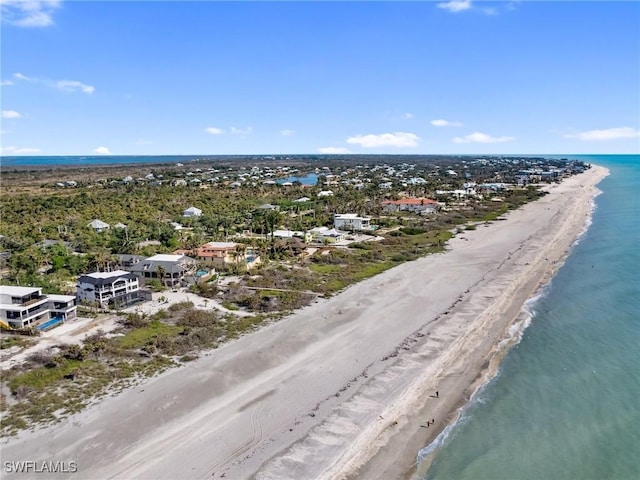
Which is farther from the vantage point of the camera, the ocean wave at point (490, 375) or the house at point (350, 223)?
the house at point (350, 223)

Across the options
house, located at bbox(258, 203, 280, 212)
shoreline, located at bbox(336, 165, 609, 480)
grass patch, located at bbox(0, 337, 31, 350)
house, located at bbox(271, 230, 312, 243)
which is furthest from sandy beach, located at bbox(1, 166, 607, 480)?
house, located at bbox(258, 203, 280, 212)

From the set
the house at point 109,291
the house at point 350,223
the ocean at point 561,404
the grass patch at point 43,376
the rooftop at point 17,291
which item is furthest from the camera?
the house at point 350,223

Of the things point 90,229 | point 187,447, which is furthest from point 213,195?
point 187,447

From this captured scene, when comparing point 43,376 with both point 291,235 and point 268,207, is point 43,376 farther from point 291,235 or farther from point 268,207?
point 268,207

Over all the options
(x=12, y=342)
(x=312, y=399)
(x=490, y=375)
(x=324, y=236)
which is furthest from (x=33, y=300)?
(x=324, y=236)

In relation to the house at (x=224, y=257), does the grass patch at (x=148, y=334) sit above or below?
below

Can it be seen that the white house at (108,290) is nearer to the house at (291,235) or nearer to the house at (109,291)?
the house at (109,291)

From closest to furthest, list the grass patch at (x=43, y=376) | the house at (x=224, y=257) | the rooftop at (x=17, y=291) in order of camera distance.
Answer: the grass patch at (x=43, y=376) → the rooftop at (x=17, y=291) → the house at (x=224, y=257)

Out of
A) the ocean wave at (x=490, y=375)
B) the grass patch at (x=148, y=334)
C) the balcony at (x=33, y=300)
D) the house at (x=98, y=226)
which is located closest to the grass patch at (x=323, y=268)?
the ocean wave at (x=490, y=375)
